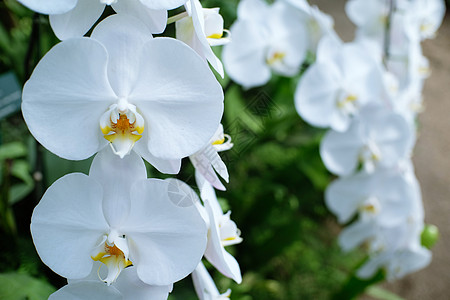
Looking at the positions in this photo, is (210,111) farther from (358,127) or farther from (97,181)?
(358,127)

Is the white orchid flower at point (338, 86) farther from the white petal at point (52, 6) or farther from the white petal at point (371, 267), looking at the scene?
the white petal at point (52, 6)

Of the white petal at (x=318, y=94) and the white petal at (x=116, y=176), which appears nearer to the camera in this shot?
the white petal at (x=116, y=176)

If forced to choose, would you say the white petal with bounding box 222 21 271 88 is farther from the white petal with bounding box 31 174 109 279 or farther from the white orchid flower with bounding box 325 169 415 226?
Result: the white petal with bounding box 31 174 109 279

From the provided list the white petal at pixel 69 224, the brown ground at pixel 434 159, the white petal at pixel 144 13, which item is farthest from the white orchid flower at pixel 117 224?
the brown ground at pixel 434 159

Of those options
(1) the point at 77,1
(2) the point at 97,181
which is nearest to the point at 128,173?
(2) the point at 97,181

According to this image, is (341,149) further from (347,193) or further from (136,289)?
(136,289)

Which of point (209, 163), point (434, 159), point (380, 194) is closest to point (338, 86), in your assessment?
point (380, 194)
